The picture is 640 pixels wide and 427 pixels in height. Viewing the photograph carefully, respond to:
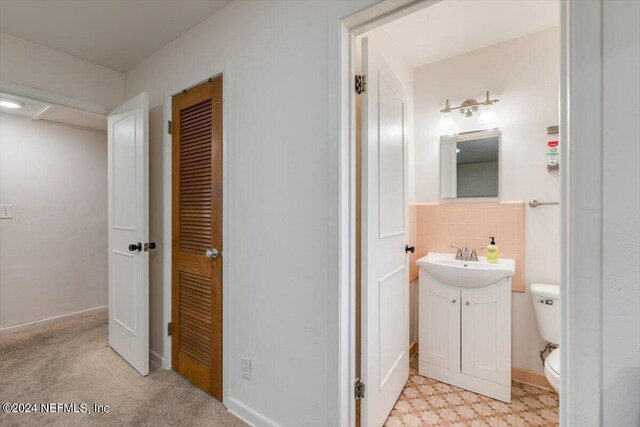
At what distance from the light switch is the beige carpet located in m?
1.16

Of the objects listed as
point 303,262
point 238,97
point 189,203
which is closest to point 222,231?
point 189,203

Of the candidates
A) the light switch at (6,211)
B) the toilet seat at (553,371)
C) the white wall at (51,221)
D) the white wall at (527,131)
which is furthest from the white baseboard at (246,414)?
the light switch at (6,211)

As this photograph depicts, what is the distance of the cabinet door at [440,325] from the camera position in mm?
1982

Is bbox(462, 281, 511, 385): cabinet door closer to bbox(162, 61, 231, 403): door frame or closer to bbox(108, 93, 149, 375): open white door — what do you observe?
bbox(162, 61, 231, 403): door frame

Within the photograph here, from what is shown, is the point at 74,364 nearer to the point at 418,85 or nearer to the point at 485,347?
the point at 485,347

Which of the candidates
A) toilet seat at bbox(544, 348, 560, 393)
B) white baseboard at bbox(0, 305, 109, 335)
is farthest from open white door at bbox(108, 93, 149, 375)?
toilet seat at bbox(544, 348, 560, 393)

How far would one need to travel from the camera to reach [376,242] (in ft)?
4.85

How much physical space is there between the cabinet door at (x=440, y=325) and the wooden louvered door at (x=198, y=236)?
1427mm

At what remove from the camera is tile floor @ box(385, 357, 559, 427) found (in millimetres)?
1637

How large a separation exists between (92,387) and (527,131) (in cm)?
345

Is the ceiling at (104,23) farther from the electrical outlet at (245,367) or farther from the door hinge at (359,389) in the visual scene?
the door hinge at (359,389)

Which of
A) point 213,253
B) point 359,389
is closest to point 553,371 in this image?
point 359,389

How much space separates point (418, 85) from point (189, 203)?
2.08 m

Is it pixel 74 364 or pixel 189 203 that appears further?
pixel 74 364
